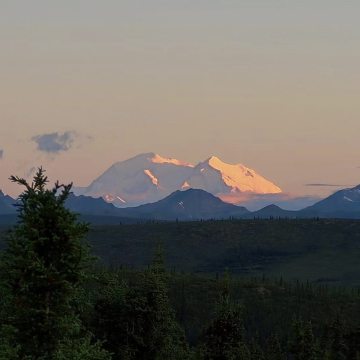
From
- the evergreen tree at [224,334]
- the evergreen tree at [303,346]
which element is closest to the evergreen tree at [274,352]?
the evergreen tree at [303,346]

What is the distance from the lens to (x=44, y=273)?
1226 inches

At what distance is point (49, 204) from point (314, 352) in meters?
83.3

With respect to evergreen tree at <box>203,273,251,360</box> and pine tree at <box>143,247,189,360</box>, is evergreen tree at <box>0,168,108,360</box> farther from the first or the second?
pine tree at <box>143,247,189,360</box>

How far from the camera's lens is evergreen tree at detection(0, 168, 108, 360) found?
31.3 meters

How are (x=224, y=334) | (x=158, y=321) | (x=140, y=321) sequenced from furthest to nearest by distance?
(x=158, y=321), (x=140, y=321), (x=224, y=334)

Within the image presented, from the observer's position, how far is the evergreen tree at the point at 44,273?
3131 cm

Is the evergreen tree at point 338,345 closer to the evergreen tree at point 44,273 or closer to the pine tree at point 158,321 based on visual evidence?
the pine tree at point 158,321

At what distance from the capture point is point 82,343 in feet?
106

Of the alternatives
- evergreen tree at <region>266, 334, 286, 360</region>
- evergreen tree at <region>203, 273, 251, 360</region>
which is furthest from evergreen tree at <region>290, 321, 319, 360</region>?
evergreen tree at <region>203, 273, 251, 360</region>

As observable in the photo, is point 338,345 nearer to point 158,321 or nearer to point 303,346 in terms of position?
point 303,346

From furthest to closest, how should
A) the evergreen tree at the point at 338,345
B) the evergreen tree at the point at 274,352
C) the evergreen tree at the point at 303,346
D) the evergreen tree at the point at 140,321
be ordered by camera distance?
the evergreen tree at the point at 274,352, the evergreen tree at the point at 338,345, the evergreen tree at the point at 303,346, the evergreen tree at the point at 140,321

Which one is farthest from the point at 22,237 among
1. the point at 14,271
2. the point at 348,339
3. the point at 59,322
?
the point at 348,339

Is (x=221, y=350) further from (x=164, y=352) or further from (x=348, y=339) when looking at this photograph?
(x=348, y=339)

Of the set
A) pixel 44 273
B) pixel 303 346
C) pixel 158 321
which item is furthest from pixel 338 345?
pixel 44 273
